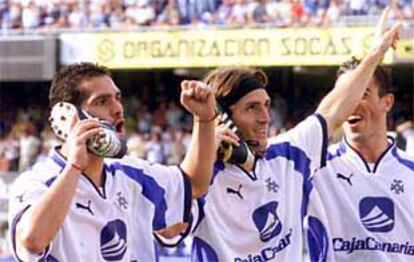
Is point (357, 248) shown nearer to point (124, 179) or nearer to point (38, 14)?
point (124, 179)

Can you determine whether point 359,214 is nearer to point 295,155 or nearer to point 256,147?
point 295,155

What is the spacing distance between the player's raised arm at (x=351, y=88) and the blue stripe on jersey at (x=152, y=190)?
0.97 m

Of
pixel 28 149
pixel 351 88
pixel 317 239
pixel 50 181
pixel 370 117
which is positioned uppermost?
pixel 351 88

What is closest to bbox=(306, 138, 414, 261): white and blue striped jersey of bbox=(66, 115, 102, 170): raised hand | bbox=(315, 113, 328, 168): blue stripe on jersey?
bbox=(315, 113, 328, 168): blue stripe on jersey

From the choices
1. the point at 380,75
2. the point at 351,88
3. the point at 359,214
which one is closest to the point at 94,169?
the point at 351,88

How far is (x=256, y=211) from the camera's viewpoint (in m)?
5.15

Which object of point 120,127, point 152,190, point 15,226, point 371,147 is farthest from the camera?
point 371,147

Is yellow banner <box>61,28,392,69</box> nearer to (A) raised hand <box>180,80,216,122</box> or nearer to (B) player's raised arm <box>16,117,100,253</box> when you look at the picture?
(A) raised hand <box>180,80,216,122</box>

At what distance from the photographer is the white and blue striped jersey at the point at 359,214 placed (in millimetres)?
5527

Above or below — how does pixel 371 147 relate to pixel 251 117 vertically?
below

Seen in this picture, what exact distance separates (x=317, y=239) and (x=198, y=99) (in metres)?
1.18

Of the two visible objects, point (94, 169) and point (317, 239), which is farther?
point (317, 239)

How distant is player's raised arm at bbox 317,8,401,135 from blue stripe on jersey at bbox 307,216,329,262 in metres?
0.42

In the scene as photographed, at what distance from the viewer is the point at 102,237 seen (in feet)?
14.8
